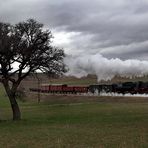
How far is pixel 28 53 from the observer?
43.1 m

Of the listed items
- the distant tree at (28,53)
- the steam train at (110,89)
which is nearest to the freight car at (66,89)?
Result: the steam train at (110,89)

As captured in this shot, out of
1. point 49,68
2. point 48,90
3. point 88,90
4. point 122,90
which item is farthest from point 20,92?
point 48,90

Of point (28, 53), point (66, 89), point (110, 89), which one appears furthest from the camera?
point (66, 89)

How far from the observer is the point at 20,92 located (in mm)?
48844

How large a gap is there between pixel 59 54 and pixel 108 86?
67.7m

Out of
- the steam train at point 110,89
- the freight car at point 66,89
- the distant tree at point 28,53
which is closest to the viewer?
the distant tree at point 28,53

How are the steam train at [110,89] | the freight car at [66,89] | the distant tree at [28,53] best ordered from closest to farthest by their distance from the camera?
the distant tree at [28,53] → the steam train at [110,89] → the freight car at [66,89]

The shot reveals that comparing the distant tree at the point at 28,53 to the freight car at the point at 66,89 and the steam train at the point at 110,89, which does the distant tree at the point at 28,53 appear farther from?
the freight car at the point at 66,89

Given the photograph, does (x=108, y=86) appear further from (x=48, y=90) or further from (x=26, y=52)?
(x=26, y=52)

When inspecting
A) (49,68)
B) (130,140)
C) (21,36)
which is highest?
(21,36)

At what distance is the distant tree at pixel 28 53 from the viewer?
1684 inches

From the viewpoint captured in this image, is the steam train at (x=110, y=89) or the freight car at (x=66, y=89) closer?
the steam train at (x=110, y=89)

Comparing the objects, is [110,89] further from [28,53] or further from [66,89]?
[28,53]

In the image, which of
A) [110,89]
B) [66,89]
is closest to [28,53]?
[110,89]
